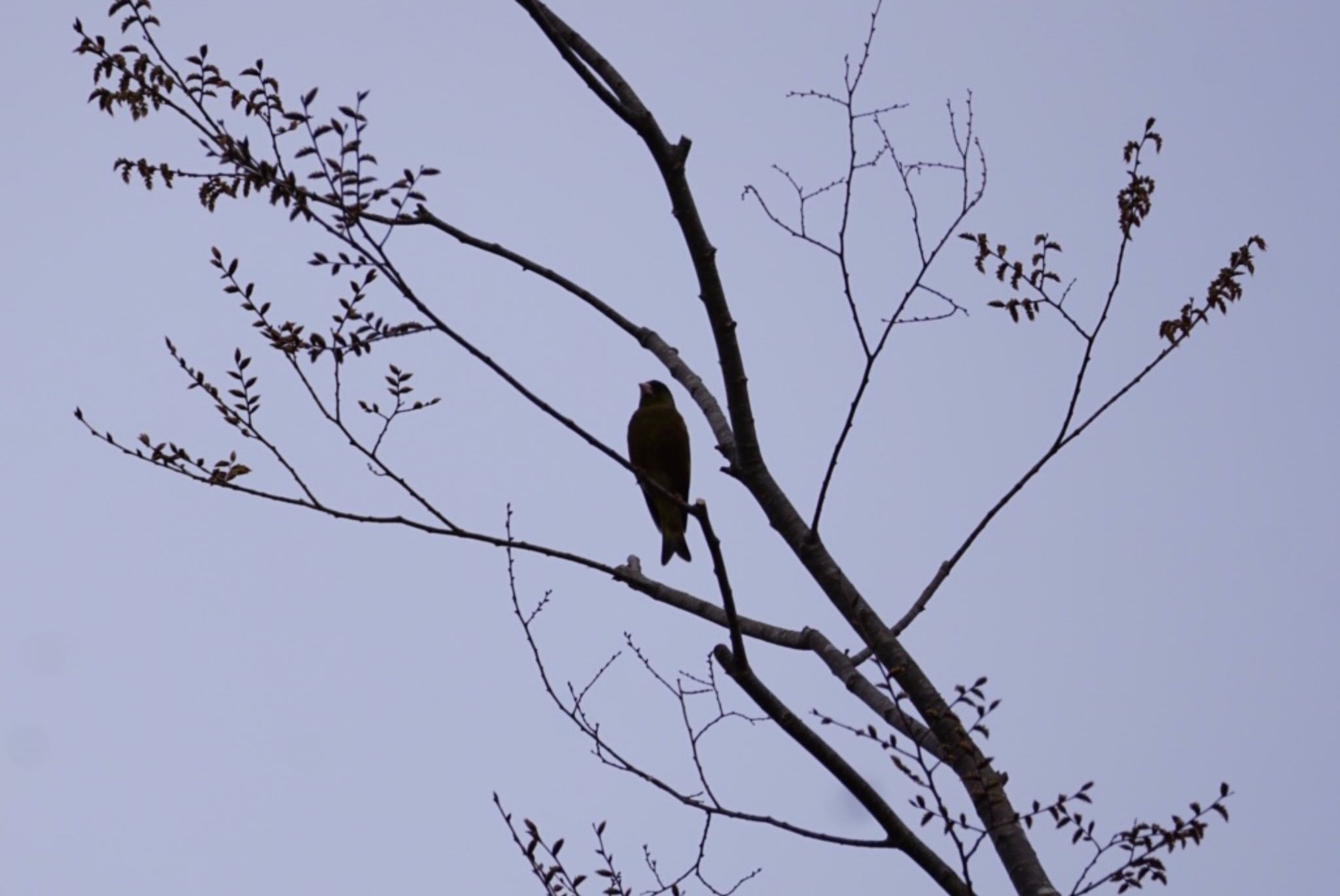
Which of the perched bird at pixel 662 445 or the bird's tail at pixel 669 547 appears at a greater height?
the perched bird at pixel 662 445

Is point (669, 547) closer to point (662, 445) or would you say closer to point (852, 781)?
point (662, 445)

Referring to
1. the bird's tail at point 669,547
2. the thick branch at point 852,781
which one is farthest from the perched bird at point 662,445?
the thick branch at point 852,781

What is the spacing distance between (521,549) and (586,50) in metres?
1.15

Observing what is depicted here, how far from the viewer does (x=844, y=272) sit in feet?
12.1

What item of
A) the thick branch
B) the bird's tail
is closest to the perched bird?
the bird's tail

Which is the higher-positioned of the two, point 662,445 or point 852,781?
point 662,445

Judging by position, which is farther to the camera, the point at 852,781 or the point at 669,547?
the point at 669,547

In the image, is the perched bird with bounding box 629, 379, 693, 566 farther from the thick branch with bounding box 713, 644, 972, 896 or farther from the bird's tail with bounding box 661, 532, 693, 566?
the thick branch with bounding box 713, 644, 972, 896

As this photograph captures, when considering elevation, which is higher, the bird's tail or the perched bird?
the perched bird

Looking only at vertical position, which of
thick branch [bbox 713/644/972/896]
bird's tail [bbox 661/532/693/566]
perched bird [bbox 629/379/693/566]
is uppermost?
perched bird [bbox 629/379/693/566]

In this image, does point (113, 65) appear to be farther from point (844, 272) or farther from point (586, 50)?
point (844, 272)

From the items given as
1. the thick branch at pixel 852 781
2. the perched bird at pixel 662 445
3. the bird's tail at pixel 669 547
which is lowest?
the thick branch at pixel 852 781

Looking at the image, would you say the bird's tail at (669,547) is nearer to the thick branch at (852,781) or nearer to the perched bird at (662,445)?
the perched bird at (662,445)

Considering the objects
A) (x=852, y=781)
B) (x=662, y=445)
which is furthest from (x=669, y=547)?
(x=852, y=781)
